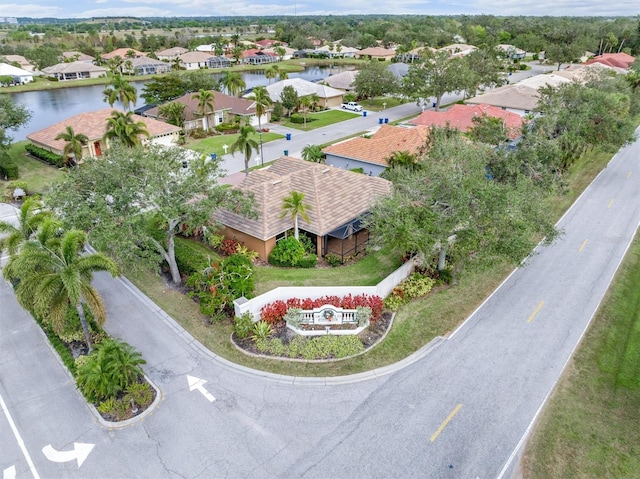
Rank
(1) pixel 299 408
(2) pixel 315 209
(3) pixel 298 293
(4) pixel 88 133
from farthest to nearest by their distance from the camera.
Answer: (4) pixel 88 133 → (2) pixel 315 209 → (3) pixel 298 293 → (1) pixel 299 408

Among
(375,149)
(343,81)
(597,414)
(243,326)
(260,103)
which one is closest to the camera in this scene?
(597,414)

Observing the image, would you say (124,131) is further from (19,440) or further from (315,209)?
(19,440)

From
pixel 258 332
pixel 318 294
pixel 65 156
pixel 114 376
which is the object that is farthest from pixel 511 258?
pixel 65 156

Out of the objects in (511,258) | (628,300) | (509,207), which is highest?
(509,207)

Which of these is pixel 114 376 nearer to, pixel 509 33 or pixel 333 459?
pixel 333 459

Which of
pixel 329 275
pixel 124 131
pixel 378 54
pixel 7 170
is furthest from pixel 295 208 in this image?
pixel 378 54

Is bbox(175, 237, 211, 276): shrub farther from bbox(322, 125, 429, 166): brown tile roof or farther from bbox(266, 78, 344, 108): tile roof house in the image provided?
bbox(266, 78, 344, 108): tile roof house
